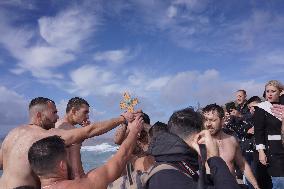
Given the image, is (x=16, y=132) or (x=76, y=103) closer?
(x=16, y=132)

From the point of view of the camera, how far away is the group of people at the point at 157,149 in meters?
3.24

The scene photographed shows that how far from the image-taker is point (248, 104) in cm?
927

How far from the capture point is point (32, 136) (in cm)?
493

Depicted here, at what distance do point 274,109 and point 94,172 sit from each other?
14.3 ft

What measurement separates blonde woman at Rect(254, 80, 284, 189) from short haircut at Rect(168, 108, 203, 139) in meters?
4.01

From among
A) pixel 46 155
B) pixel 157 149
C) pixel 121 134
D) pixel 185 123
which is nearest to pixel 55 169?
pixel 46 155

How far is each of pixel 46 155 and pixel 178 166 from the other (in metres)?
1.05

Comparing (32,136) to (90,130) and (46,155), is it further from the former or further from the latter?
(46,155)

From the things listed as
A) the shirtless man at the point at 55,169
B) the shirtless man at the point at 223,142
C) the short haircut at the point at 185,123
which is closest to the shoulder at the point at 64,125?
the shirtless man at the point at 223,142

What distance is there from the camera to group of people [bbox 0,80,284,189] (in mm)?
3236

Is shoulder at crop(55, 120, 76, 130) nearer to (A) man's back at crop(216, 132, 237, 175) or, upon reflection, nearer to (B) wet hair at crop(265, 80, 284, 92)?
(A) man's back at crop(216, 132, 237, 175)

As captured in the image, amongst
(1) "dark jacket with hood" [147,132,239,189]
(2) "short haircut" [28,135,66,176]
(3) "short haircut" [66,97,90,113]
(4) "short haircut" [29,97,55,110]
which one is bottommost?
(1) "dark jacket with hood" [147,132,239,189]

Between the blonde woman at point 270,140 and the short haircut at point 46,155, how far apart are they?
4.70 meters

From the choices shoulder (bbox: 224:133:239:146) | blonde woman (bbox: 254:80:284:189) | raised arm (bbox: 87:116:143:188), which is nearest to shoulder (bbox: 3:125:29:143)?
raised arm (bbox: 87:116:143:188)
